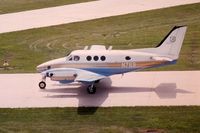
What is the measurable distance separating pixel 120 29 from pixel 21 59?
424 inches

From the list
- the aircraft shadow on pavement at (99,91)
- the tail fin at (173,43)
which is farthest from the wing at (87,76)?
the tail fin at (173,43)

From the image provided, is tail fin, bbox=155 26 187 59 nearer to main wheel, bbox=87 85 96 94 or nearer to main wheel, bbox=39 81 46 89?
main wheel, bbox=87 85 96 94

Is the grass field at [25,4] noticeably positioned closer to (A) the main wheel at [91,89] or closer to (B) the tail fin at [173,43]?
(A) the main wheel at [91,89]

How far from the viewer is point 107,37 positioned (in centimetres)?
3903

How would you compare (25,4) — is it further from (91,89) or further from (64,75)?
(91,89)

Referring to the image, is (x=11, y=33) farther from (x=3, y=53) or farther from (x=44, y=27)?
(x=3, y=53)

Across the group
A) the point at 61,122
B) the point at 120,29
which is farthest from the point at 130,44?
the point at 61,122

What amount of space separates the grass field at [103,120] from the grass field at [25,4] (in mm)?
27822

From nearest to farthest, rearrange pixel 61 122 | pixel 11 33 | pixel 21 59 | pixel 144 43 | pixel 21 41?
pixel 61 122 → pixel 21 59 → pixel 144 43 → pixel 21 41 → pixel 11 33

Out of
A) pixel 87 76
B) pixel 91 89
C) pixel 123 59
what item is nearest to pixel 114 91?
pixel 91 89

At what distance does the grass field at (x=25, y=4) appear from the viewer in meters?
51.1

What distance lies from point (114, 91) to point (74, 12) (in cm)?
Result: 2218

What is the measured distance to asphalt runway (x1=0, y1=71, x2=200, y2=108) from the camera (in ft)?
83.0

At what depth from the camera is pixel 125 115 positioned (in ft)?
76.7
